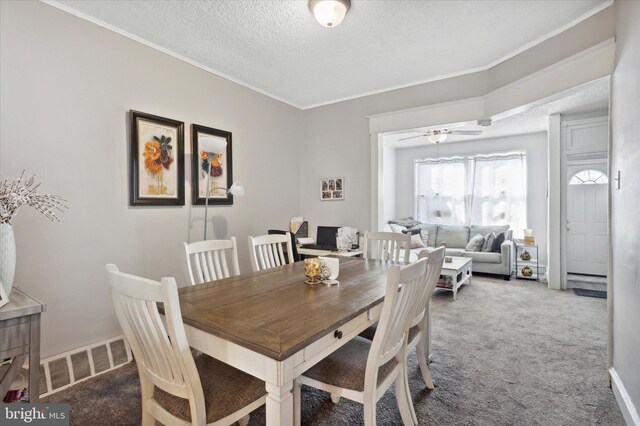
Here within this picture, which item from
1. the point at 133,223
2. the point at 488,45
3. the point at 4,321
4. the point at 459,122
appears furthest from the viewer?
the point at 459,122

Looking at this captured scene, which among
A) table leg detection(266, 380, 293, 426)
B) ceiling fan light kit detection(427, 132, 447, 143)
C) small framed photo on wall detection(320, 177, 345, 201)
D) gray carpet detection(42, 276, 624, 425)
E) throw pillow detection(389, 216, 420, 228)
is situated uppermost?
ceiling fan light kit detection(427, 132, 447, 143)

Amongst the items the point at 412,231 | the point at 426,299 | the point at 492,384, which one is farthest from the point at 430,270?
the point at 412,231

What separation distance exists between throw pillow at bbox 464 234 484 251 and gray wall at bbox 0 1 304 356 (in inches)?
180

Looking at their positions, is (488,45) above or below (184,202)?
above

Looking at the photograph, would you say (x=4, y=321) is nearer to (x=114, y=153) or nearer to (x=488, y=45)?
(x=114, y=153)

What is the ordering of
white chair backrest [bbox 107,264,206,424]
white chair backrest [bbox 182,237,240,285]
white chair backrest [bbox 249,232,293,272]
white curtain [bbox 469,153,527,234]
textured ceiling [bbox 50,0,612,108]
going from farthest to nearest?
white curtain [bbox 469,153,527,234] < white chair backrest [bbox 249,232,293,272] < textured ceiling [bbox 50,0,612,108] < white chair backrest [bbox 182,237,240,285] < white chair backrest [bbox 107,264,206,424]

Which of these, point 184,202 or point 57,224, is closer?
point 57,224

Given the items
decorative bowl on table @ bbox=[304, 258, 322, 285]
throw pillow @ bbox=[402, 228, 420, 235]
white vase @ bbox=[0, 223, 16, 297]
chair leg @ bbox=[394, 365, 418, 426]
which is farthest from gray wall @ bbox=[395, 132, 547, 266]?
white vase @ bbox=[0, 223, 16, 297]

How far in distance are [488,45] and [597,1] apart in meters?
0.75

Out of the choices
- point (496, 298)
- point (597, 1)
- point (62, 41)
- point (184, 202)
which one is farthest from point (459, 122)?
point (62, 41)

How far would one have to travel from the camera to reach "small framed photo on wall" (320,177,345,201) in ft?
13.8

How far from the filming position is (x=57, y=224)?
7.30 feet

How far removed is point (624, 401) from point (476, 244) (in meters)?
3.87

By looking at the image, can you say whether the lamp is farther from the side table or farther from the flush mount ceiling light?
the side table
